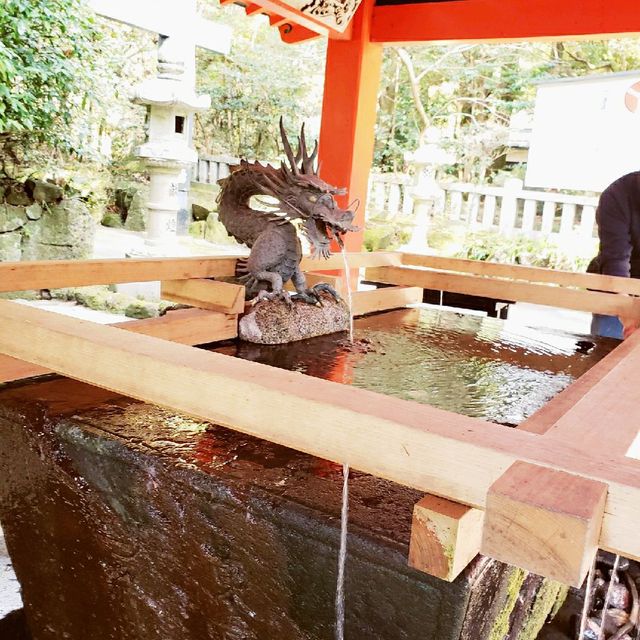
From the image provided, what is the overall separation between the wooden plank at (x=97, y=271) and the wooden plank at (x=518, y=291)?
1255 millimetres

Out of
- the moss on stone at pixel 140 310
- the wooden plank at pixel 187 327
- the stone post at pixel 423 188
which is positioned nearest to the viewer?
the wooden plank at pixel 187 327

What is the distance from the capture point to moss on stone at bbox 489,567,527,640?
5.32 feet

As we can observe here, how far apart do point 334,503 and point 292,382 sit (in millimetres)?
415

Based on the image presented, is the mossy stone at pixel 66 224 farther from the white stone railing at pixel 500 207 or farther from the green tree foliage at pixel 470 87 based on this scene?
the green tree foliage at pixel 470 87

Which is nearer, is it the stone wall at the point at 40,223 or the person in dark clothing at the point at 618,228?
the person in dark clothing at the point at 618,228

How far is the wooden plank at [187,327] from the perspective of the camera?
2238 millimetres

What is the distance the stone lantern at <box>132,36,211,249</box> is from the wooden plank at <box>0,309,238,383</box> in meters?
5.47

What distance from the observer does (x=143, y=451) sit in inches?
62.3

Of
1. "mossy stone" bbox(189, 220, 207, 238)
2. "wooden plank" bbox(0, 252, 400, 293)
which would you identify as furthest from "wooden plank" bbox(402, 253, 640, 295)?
"mossy stone" bbox(189, 220, 207, 238)

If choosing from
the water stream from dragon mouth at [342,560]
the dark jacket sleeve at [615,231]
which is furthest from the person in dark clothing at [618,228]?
the water stream from dragon mouth at [342,560]

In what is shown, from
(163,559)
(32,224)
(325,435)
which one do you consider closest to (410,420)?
(325,435)

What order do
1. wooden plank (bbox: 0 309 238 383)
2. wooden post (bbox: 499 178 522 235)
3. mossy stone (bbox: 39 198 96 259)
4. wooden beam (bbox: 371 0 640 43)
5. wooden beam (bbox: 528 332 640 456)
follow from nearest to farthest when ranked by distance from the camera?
wooden beam (bbox: 528 332 640 456)
wooden plank (bbox: 0 309 238 383)
wooden beam (bbox: 371 0 640 43)
mossy stone (bbox: 39 198 96 259)
wooden post (bbox: 499 178 522 235)

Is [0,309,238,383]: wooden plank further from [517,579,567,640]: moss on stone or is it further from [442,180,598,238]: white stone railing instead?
[442,180,598,238]: white stone railing

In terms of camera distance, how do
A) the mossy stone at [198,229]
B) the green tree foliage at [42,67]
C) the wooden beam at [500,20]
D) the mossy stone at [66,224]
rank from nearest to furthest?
the wooden beam at [500,20] < the green tree foliage at [42,67] < the mossy stone at [66,224] < the mossy stone at [198,229]
